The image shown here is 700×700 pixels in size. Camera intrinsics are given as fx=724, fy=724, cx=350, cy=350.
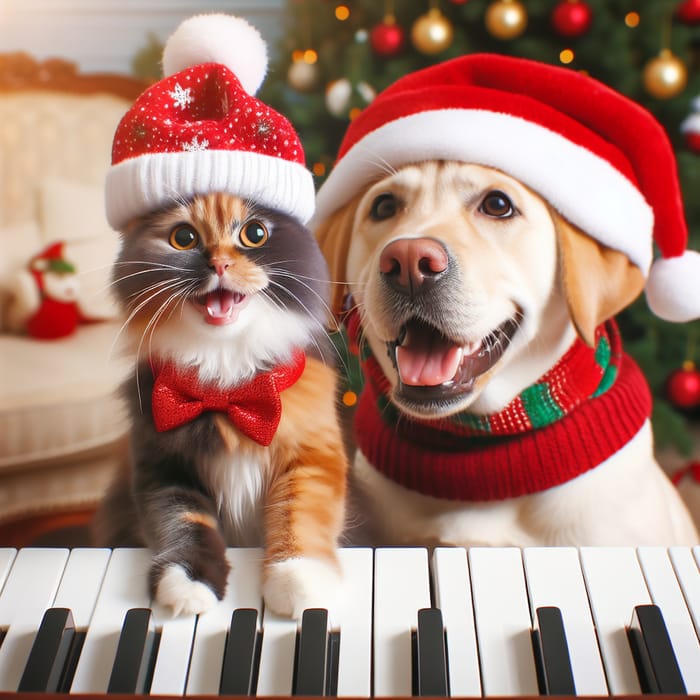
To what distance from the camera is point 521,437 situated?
0.74 m

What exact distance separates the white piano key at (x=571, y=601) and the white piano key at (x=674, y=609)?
0.06m

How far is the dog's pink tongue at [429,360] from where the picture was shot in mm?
663

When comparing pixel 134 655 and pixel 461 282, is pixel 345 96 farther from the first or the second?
pixel 134 655

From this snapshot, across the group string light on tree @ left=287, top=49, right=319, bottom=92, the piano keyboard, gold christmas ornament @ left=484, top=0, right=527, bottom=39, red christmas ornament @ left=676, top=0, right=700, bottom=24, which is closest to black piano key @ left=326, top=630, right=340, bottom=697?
the piano keyboard

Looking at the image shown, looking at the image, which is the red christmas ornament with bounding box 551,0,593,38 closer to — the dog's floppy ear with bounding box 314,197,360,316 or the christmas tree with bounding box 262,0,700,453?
the christmas tree with bounding box 262,0,700,453

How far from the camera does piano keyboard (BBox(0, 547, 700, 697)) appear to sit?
0.56 m

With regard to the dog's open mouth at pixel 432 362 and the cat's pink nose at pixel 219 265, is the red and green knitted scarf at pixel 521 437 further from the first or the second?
the cat's pink nose at pixel 219 265

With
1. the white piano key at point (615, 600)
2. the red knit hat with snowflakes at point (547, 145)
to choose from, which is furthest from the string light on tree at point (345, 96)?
the white piano key at point (615, 600)

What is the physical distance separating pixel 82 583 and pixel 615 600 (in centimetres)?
46

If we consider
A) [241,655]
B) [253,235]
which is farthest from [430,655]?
[253,235]

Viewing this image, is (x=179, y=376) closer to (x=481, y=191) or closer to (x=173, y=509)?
(x=173, y=509)

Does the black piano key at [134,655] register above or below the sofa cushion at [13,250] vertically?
below

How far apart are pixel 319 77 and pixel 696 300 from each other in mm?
535

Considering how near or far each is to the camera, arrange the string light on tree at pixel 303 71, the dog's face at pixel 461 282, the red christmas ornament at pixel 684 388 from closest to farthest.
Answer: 1. the dog's face at pixel 461 282
2. the string light on tree at pixel 303 71
3. the red christmas ornament at pixel 684 388
